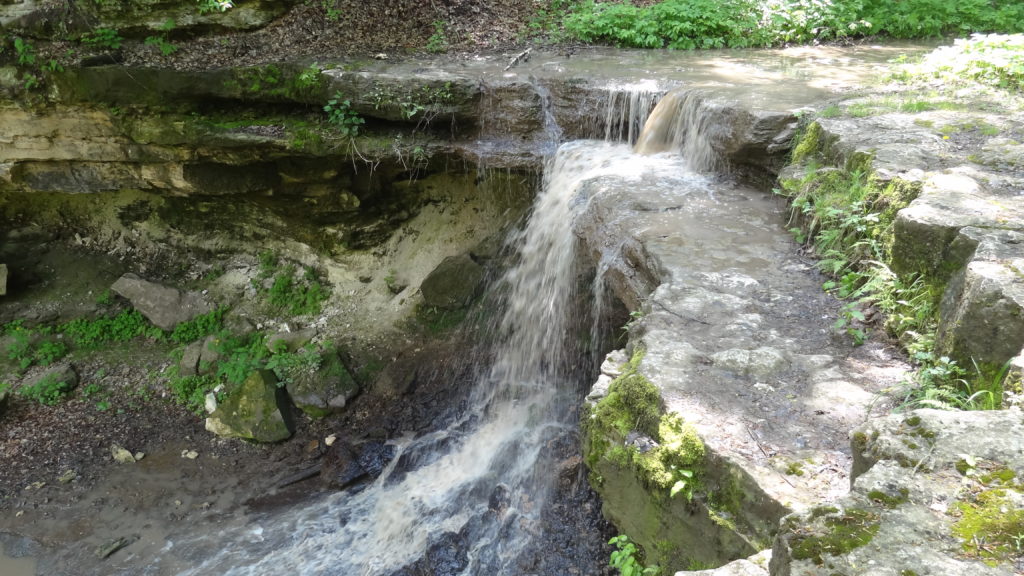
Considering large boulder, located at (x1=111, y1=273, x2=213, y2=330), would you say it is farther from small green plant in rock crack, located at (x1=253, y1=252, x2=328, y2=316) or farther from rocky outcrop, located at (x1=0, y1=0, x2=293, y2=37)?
rocky outcrop, located at (x1=0, y1=0, x2=293, y2=37)

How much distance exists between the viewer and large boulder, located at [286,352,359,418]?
7754 mm

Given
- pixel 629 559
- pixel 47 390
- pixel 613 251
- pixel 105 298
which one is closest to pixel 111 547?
pixel 47 390

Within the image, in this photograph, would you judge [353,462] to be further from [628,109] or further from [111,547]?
[628,109]

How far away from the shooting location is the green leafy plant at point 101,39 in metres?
7.54

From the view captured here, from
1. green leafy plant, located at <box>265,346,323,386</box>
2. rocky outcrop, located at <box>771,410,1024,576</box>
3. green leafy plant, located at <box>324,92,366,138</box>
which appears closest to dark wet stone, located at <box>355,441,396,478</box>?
green leafy plant, located at <box>265,346,323,386</box>

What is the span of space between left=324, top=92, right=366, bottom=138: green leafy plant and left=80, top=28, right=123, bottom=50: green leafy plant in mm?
2740

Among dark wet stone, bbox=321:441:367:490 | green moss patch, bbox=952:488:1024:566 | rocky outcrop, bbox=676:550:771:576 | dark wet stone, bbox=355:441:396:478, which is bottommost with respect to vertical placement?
dark wet stone, bbox=321:441:367:490

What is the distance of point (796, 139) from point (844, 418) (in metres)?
3.11

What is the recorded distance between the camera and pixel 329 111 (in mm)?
7184

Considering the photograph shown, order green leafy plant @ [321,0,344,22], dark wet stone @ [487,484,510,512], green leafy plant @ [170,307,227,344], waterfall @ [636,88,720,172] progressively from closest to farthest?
dark wet stone @ [487,484,510,512] → waterfall @ [636,88,720,172] → green leafy plant @ [321,0,344,22] → green leafy plant @ [170,307,227,344]

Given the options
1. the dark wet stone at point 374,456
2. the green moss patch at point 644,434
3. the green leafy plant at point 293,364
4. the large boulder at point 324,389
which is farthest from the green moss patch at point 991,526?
the green leafy plant at point 293,364

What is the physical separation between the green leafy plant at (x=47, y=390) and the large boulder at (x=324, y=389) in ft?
9.43

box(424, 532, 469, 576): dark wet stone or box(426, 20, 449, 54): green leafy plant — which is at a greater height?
box(426, 20, 449, 54): green leafy plant

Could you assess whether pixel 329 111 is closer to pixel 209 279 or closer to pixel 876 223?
pixel 209 279
